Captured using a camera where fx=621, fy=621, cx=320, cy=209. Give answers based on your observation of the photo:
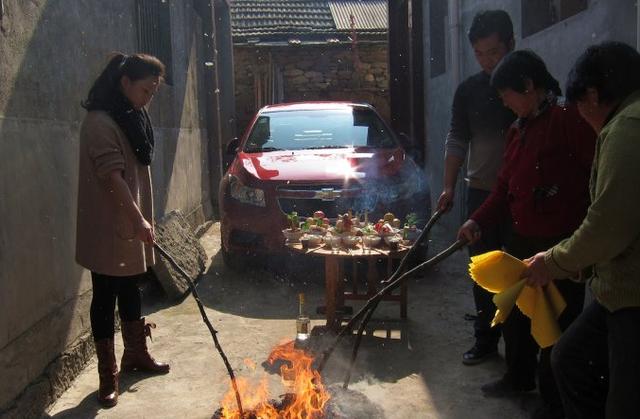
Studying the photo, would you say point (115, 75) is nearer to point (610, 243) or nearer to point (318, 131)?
point (610, 243)

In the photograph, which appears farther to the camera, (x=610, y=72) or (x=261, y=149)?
(x=261, y=149)

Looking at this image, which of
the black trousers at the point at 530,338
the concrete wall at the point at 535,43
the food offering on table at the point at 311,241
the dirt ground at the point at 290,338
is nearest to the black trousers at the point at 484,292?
the dirt ground at the point at 290,338

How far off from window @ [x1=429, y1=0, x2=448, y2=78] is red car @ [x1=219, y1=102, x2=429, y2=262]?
3.42 m

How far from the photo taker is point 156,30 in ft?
26.5

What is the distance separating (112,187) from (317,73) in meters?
12.7

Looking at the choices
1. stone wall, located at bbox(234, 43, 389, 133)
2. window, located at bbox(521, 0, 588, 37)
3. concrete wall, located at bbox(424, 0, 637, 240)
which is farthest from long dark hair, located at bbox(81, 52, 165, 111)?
stone wall, located at bbox(234, 43, 389, 133)

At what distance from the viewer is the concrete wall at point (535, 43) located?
4324 millimetres

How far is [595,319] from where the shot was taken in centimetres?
245

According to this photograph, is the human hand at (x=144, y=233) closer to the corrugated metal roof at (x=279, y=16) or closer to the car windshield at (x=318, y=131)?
the car windshield at (x=318, y=131)

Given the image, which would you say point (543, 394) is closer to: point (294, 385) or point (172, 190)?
point (294, 385)

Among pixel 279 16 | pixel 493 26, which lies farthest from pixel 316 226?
pixel 279 16

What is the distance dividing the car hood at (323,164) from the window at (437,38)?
3671 millimetres

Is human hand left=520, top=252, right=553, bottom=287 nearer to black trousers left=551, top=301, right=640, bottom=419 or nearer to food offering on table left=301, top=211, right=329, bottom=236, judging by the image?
black trousers left=551, top=301, right=640, bottom=419

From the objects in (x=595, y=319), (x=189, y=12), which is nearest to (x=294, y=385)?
(x=595, y=319)
